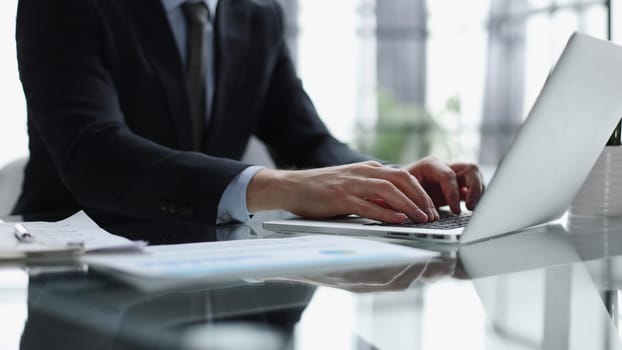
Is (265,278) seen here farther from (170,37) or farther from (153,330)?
(170,37)

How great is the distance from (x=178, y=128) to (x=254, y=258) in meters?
1.00

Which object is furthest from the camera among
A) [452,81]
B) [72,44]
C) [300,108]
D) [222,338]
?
[452,81]

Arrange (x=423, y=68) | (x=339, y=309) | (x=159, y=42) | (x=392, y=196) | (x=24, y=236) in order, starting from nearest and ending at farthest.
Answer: (x=339, y=309) → (x=24, y=236) → (x=392, y=196) → (x=159, y=42) → (x=423, y=68)

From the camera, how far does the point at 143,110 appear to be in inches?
62.9

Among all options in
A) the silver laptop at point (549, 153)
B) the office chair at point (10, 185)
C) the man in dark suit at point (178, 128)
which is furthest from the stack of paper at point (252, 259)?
the office chair at point (10, 185)

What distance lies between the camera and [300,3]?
6.66 m

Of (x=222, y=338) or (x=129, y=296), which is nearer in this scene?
(x=222, y=338)

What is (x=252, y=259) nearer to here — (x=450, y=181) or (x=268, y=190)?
(x=268, y=190)

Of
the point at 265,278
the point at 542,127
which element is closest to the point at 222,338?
the point at 265,278

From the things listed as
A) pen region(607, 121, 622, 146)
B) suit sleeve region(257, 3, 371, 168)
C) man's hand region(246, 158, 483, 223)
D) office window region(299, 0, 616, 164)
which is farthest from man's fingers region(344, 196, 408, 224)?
office window region(299, 0, 616, 164)

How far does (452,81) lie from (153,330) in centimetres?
700

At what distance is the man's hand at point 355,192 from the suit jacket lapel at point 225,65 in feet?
2.16

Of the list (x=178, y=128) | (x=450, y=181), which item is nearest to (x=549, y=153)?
(x=450, y=181)

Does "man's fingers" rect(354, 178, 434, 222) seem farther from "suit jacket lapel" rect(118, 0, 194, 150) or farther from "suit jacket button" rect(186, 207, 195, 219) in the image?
"suit jacket lapel" rect(118, 0, 194, 150)
